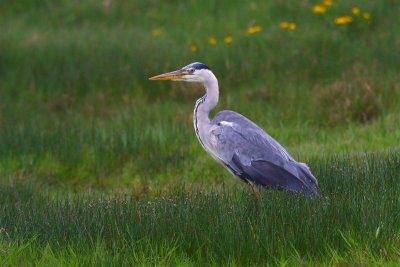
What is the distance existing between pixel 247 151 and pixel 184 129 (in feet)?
11.6

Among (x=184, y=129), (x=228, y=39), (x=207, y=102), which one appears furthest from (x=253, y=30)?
(x=207, y=102)

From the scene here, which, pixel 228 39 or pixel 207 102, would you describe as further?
pixel 228 39

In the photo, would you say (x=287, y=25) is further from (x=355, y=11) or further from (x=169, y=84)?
(x=169, y=84)

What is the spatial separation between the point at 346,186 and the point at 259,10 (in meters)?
8.05

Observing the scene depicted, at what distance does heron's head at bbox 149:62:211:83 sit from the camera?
8211 millimetres

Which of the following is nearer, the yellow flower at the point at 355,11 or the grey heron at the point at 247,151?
the grey heron at the point at 247,151

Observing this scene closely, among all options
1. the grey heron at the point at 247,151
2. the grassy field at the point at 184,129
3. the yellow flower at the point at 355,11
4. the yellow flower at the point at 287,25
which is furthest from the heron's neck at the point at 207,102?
the yellow flower at the point at 355,11

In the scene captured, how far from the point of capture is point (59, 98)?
13406 millimetres

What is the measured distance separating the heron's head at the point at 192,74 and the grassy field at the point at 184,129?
1.02m

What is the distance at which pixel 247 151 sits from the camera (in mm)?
7562

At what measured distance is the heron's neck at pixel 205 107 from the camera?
8.09 meters

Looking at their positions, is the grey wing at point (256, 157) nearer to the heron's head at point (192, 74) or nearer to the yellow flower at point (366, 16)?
the heron's head at point (192, 74)

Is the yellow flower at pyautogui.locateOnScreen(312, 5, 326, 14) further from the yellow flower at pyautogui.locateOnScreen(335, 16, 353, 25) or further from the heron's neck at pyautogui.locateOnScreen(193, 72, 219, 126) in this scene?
the heron's neck at pyautogui.locateOnScreen(193, 72, 219, 126)

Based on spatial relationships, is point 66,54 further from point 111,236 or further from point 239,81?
point 111,236
